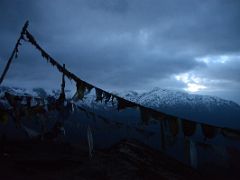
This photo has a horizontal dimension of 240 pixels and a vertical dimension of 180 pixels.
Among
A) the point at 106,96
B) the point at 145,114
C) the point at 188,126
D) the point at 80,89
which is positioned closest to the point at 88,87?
the point at 80,89

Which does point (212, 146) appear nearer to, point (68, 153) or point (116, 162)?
point (116, 162)

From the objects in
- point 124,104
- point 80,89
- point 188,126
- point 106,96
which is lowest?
point 188,126

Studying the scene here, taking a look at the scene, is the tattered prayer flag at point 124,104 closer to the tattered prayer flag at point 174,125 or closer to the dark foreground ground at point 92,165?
the tattered prayer flag at point 174,125

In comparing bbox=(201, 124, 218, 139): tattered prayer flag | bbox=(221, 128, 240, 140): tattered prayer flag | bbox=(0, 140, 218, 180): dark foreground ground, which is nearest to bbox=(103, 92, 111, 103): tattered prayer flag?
bbox=(201, 124, 218, 139): tattered prayer flag

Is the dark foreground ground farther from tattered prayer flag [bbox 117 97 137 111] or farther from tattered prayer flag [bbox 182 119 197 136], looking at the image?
tattered prayer flag [bbox 182 119 197 136]

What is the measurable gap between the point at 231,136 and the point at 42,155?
44.5 ft

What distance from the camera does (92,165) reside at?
60.7 ft

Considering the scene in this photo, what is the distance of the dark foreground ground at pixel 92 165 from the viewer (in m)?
17.3

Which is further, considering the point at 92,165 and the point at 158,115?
the point at 92,165

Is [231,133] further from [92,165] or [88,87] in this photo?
[92,165]

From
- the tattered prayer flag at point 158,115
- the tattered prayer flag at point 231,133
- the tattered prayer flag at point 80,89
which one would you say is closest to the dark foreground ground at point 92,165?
the tattered prayer flag at point 80,89

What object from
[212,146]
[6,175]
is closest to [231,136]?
[212,146]

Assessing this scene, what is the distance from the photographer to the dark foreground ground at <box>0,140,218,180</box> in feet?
56.9

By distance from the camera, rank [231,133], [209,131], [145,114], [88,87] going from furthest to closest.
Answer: [88,87] → [145,114] → [209,131] → [231,133]
